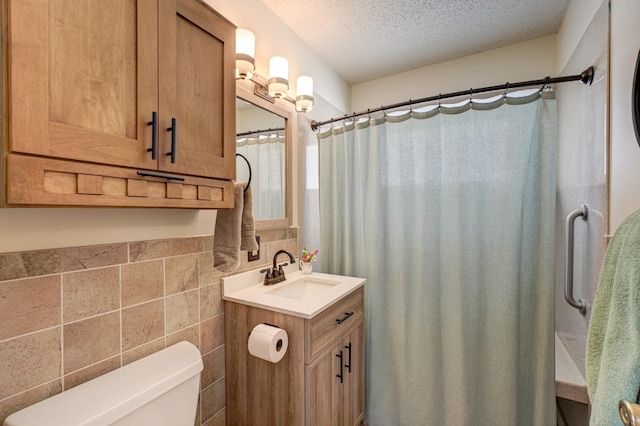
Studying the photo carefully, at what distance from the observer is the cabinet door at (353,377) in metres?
1.46

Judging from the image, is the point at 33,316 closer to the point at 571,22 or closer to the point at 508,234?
the point at 508,234

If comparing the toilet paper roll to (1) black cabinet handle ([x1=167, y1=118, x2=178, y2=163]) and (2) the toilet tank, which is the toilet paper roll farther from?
(1) black cabinet handle ([x1=167, y1=118, x2=178, y2=163])

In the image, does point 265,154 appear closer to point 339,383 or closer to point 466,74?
point 339,383

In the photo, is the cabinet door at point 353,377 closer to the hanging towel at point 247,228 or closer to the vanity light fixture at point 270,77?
the hanging towel at point 247,228

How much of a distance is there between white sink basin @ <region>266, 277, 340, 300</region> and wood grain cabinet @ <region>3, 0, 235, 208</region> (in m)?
0.79

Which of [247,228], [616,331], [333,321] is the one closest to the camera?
[616,331]

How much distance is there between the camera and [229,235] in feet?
3.80

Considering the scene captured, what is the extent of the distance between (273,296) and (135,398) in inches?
24.4

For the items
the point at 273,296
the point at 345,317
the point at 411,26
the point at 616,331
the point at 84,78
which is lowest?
the point at 345,317

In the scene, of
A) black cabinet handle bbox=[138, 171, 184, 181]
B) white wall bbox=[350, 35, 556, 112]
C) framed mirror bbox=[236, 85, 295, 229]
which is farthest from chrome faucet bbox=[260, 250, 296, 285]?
white wall bbox=[350, 35, 556, 112]

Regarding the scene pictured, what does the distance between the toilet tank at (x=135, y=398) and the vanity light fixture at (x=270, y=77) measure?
1.29m

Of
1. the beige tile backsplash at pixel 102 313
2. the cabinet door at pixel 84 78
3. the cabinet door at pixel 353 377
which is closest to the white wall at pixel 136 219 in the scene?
the beige tile backsplash at pixel 102 313

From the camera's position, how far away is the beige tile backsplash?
0.76 meters

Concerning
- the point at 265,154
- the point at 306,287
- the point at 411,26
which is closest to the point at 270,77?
the point at 265,154
